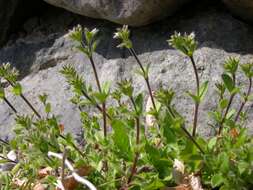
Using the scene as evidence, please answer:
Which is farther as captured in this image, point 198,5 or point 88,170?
point 198,5

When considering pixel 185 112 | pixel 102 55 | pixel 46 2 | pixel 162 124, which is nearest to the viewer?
pixel 162 124

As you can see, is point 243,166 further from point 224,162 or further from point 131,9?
point 131,9

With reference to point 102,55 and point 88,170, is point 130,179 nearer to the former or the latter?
point 88,170

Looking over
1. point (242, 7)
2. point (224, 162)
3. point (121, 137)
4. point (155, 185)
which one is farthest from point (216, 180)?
point (242, 7)

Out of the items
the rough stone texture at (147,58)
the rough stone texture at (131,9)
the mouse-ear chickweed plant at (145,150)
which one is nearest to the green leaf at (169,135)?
the mouse-ear chickweed plant at (145,150)

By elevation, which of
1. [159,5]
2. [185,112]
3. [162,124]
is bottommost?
[185,112]

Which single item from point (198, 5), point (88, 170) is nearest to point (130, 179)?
point (88, 170)

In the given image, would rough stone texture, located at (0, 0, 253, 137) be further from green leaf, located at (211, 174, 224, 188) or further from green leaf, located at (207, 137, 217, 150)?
green leaf, located at (211, 174, 224, 188)
